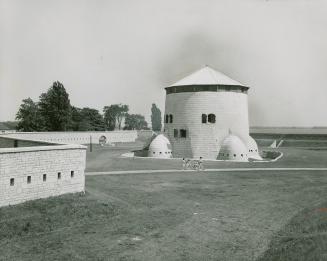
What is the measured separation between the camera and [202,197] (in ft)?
80.4

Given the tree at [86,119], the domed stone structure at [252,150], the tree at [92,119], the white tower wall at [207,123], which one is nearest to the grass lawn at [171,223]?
the white tower wall at [207,123]

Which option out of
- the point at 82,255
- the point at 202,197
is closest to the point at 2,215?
the point at 82,255

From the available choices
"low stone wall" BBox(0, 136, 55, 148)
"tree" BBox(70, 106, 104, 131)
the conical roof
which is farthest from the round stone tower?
"tree" BBox(70, 106, 104, 131)

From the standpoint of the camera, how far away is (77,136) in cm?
6831

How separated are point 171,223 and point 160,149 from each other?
3043 cm

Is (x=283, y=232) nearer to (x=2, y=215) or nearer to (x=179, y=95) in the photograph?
(x=2, y=215)

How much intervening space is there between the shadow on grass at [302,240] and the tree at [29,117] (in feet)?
218

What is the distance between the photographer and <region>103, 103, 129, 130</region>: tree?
421 feet

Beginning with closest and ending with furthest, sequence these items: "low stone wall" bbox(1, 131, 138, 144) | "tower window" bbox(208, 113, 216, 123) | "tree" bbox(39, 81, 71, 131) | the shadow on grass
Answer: the shadow on grass < "tower window" bbox(208, 113, 216, 123) < "low stone wall" bbox(1, 131, 138, 144) < "tree" bbox(39, 81, 71, 131)

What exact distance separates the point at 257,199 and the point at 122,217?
8.99 m

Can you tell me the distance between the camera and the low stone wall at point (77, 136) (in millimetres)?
59025

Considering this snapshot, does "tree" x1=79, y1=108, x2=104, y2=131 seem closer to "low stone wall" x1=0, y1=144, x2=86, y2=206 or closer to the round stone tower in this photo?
the round stone tower

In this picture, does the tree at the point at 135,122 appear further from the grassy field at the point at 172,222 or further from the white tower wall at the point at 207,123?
the grassy field at the point at 172,222

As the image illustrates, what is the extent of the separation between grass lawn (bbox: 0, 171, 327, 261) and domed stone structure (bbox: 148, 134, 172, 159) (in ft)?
67.3
